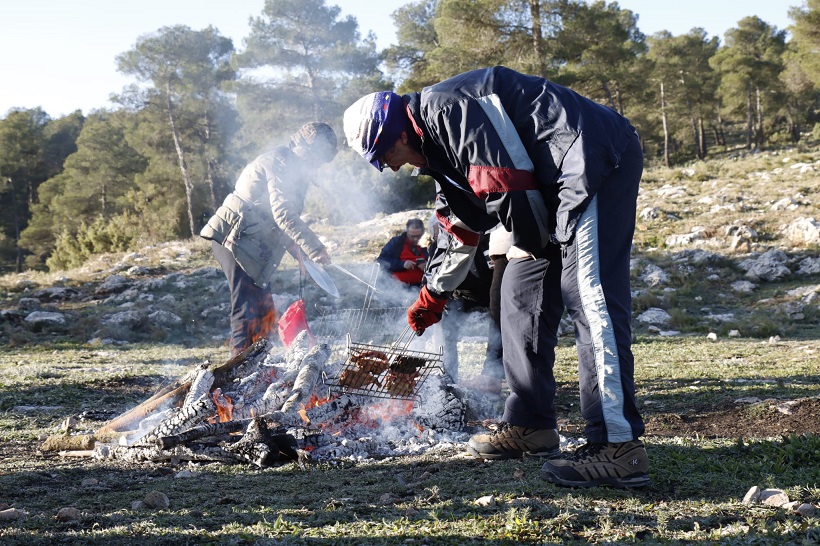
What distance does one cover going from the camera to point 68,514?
2199 millimetres

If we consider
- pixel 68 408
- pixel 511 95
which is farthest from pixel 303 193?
pixel 511 95

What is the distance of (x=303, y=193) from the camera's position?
5.28 metres

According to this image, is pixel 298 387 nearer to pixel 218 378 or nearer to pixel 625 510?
pixel 218 378

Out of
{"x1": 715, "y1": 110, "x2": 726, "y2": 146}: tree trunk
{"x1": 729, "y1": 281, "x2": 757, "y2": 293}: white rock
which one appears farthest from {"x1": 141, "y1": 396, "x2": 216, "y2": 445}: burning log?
{"x1": 715, "y1": 110, "x2": 726, "y2": 146}: tree trunk

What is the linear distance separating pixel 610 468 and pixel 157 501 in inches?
63.1

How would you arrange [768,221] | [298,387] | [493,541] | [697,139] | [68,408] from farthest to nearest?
[697,139], [768,221], [68,408], [298,387], [493,541]

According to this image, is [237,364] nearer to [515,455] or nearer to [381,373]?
[381,373]

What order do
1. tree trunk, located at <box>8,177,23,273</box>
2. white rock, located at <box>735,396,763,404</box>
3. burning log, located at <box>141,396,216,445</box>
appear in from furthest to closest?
tree trunk, located at <box>8,177,23,273</box>, white rock, located at <box>735,396,763,404</box>, burning log, located at <box>141,396,216,445</box>

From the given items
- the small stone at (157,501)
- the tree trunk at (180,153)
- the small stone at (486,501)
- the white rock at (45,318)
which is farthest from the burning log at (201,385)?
the tree trunk at (180,153)

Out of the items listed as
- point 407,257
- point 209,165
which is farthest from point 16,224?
point 407,257

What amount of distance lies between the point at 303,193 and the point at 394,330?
4.27ft

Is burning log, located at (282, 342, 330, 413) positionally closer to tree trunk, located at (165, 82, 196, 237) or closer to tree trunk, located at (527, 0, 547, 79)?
tree trunk, located at (527, 0, 547, 79)

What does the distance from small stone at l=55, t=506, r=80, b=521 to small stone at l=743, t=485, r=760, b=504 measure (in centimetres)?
217

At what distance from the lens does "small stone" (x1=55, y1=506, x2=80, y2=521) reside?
219 cm
